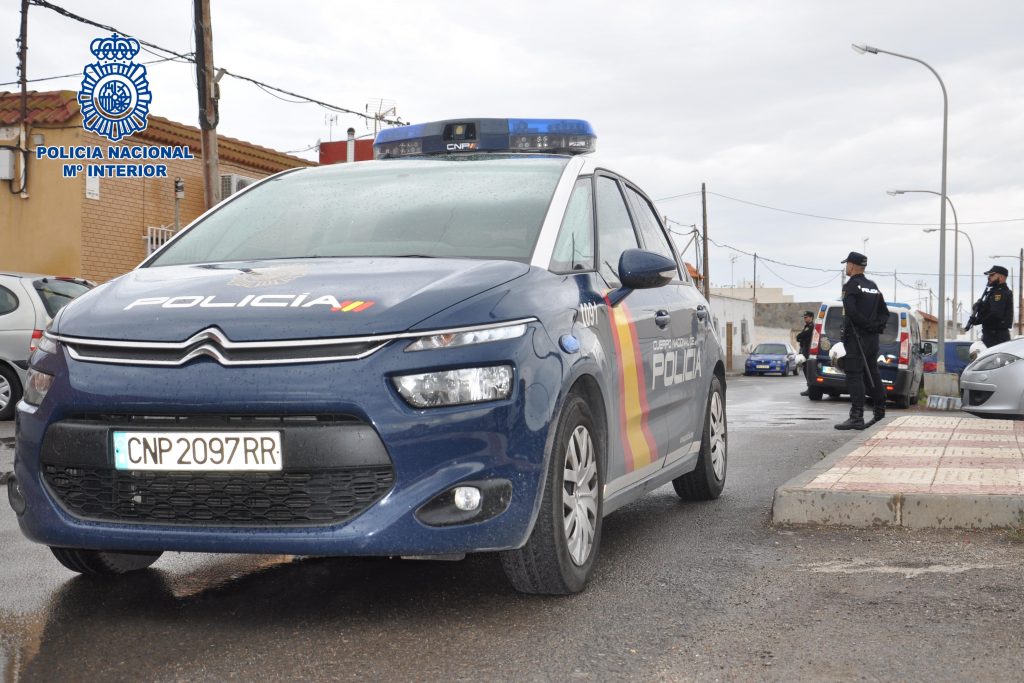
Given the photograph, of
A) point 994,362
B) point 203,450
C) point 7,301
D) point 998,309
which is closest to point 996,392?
point 994,362

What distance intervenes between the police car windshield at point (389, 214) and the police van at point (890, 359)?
1576 centimetres

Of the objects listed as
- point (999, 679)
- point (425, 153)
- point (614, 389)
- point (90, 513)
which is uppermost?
point (425, 153)

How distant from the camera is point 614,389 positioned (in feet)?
15.9

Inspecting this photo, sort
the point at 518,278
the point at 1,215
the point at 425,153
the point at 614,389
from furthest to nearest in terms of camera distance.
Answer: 1. the point at 1,215
2. the point at 425,153
3. the point at 614,389
4. the point at 518,278

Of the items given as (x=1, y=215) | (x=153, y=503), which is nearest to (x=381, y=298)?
(x=153, y=503)

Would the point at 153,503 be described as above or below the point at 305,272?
below

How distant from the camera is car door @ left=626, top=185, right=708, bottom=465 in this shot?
226 inches

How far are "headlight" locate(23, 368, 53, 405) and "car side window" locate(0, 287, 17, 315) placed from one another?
364 inches

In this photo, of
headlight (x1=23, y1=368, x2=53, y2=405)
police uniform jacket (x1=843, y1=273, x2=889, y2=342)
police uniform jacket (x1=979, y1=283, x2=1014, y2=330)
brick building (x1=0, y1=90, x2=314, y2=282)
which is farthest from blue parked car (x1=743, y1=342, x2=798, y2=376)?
headlight (x1=23, y1=368, x2=53, y2=405)

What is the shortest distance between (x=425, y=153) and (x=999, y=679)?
420 cm

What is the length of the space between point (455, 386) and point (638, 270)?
1.44 m

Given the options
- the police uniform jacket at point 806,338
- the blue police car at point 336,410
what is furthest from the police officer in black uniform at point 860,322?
the police uniform jacket at point 806,338

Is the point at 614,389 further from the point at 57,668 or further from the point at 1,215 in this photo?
the point at 1,215

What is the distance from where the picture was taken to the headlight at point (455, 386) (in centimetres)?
376
